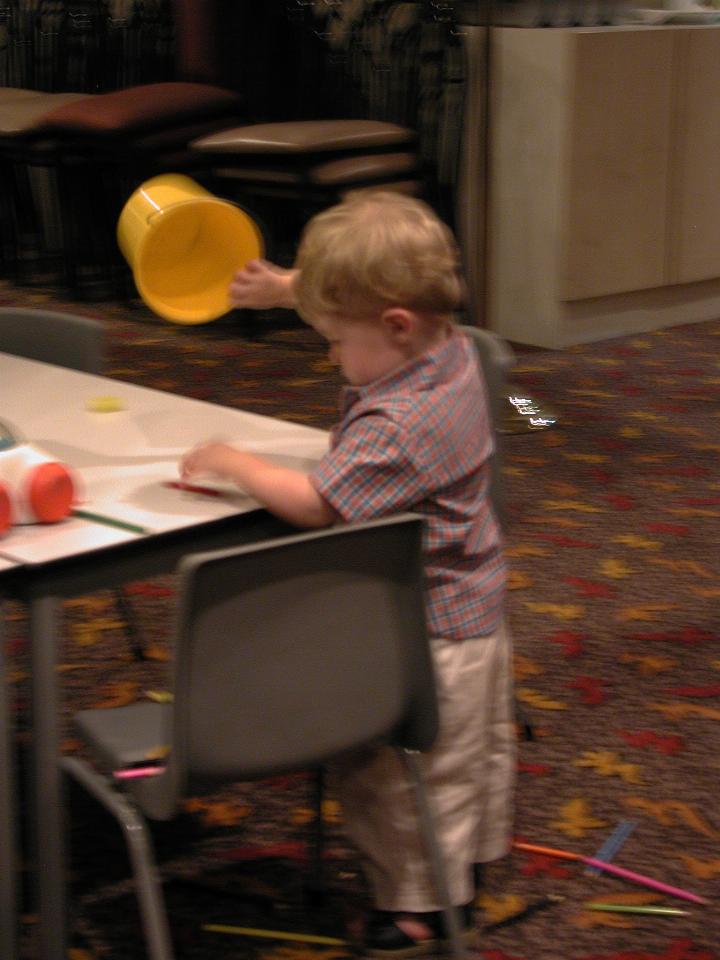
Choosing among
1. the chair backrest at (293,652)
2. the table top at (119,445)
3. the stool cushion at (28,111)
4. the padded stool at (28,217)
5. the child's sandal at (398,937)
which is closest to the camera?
the chair backrest at (293,652)

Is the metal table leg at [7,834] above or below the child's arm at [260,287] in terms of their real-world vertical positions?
below

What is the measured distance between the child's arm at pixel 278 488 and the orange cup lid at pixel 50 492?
0.19 m

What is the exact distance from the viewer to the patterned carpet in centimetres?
204

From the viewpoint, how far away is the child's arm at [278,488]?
1734mm

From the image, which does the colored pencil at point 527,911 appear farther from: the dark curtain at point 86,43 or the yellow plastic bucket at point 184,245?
the dark curtain at point 86,43

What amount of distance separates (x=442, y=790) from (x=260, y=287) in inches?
29.2

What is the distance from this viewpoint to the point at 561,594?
10.7ft

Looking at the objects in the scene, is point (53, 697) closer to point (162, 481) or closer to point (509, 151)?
point (162, 481)

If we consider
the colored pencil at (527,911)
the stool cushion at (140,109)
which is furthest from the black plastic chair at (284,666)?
the stool cushion at (140,109)

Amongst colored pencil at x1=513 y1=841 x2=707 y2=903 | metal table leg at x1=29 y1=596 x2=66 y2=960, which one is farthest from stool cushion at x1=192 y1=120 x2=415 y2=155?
metal table leg at x1=29 y1=596 x2=66 y2=960

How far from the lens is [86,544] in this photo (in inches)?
63.5

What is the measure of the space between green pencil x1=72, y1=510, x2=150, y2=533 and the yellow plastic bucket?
516 millimetres

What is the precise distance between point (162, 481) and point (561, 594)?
157cm

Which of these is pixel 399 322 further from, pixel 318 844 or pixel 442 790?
pixel 318 844
